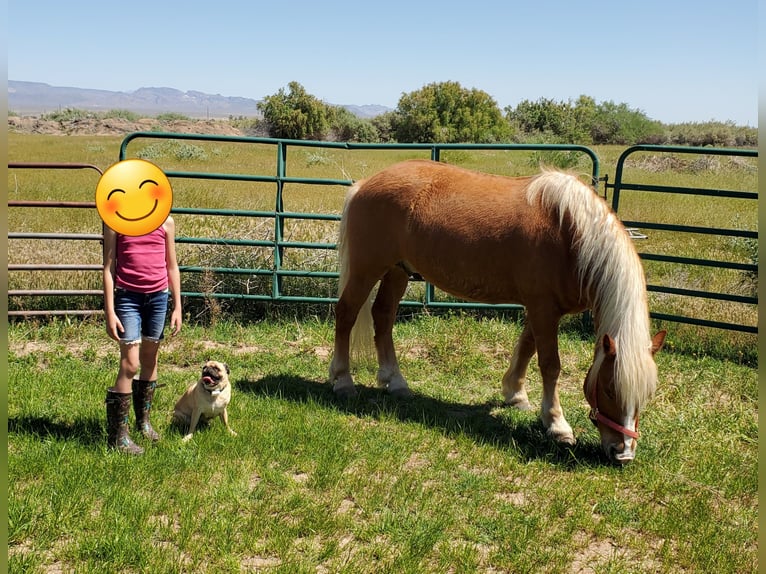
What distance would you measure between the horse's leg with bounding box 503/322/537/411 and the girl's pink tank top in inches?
101

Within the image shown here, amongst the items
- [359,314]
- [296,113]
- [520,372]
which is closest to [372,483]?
[520,372]

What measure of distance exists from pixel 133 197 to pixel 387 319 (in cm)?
247

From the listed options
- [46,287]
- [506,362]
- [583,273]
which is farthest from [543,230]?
[46,287]

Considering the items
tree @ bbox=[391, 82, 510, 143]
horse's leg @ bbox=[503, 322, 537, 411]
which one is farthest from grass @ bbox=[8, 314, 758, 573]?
tree @ bbox=[391, 82, 510, 143]

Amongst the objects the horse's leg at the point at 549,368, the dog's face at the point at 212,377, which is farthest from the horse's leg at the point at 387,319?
the dog's face at the point at 212,377

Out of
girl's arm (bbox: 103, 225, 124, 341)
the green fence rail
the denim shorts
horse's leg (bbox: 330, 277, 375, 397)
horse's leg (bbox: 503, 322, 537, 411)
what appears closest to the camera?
girl's arm (bbox: 103, 225, 124, 341)

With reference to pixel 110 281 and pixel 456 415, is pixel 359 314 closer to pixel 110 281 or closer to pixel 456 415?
pixel 456 415

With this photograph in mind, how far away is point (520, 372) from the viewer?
194 inches

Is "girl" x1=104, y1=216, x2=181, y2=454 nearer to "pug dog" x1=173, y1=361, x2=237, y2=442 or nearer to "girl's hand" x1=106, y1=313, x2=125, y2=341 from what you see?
"girl's hand" x1=106, y1=313, x2=125, y2=341

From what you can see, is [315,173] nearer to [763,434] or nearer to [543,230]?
[543,230]

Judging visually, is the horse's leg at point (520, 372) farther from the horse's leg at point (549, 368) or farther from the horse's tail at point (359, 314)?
the horse's tail at point (359, 314)

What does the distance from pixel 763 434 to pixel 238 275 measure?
20.1 feet

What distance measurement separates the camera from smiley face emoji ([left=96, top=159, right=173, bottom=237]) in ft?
10.8

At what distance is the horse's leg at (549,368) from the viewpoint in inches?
174
